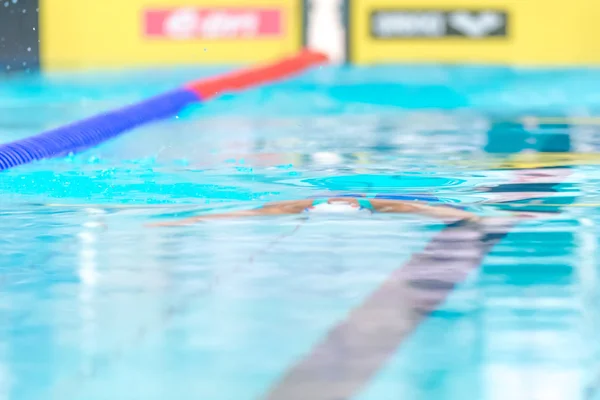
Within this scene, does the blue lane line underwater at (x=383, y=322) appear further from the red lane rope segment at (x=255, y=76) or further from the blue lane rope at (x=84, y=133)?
the red lane rope segment at (x=255, y=76)

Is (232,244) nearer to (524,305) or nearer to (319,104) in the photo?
(524,305)

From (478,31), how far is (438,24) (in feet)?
1.09

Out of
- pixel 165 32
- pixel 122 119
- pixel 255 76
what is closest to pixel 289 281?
pixel 122 119

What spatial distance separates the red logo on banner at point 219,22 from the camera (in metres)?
10.2

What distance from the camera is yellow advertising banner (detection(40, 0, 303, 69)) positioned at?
10.2m

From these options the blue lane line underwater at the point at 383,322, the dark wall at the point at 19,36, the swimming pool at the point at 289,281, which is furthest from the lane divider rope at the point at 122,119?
the dark wall at the point at 19,36

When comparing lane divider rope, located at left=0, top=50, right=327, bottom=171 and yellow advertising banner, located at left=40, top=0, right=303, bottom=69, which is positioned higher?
yellow advertising banner, located at left=40, top=0, right=303, bottom=69

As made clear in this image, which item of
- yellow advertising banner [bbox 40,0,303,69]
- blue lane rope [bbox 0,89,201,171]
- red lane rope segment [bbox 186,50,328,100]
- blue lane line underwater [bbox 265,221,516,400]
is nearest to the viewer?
blue lane line underwater [bbox 265,221,516,400]

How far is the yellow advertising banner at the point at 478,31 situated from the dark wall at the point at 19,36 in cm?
265

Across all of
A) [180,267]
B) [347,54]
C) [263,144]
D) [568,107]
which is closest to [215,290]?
[180,267]

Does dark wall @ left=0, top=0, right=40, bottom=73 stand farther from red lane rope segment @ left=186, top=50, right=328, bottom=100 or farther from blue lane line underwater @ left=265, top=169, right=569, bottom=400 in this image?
blue lane line underwater @ left=265, top=169, right=569, bottom=400

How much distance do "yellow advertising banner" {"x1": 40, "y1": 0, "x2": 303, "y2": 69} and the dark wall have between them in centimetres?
16

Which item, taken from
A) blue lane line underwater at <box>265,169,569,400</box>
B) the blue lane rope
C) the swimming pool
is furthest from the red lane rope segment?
blue lane line underwater at <box>265,169,569,400</box>

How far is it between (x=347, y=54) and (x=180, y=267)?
801cm
